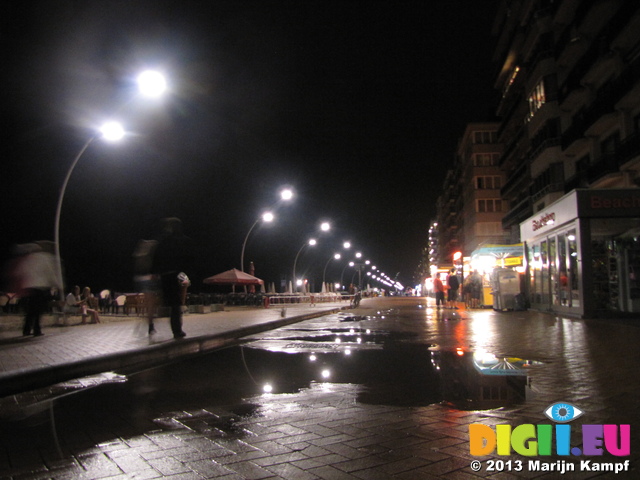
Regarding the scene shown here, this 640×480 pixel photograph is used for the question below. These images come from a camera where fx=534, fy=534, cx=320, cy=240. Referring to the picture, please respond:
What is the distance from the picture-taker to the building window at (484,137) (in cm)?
6562

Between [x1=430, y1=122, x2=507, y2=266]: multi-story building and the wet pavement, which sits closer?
the wet pavement

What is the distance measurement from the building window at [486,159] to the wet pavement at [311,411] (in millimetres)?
59180

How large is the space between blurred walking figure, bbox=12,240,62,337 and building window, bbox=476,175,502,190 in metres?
59.1

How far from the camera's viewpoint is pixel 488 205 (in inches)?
2522

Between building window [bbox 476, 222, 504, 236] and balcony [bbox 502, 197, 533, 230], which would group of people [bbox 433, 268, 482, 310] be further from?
building window [bbox 476, 222, 504, 236]

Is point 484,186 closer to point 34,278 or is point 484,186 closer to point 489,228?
point 489,228

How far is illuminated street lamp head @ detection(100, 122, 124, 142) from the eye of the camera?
586 inches

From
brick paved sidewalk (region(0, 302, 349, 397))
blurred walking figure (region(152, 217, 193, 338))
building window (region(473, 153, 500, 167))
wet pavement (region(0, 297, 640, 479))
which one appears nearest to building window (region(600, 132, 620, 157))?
wet pavement (region(0, 297, 640, 479))

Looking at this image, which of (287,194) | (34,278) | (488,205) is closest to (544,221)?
(287,194)

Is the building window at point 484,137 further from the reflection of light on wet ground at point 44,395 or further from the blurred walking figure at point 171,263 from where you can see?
the reflection of light on wet ground at point 44,395

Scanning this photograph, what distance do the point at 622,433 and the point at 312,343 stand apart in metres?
7.17

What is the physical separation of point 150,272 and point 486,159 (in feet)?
201

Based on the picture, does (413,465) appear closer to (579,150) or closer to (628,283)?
(628,283)

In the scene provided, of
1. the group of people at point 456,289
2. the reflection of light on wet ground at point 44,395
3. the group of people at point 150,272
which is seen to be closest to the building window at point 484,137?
the group of people at point 456,289
